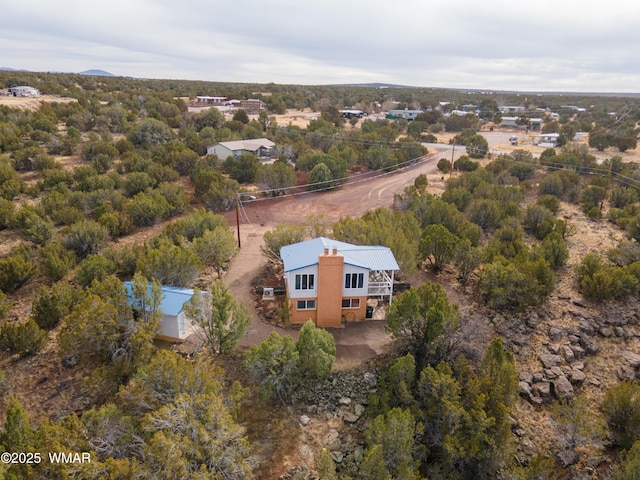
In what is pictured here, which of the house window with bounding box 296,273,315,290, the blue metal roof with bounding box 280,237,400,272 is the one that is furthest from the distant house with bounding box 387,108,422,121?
the house window with bounding box 296,273,315,290

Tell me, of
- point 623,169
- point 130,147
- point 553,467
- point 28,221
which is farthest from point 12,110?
point 623,169

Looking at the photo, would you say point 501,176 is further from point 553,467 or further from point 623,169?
point 553,467

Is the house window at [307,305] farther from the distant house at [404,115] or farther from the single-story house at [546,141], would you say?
the distant house at [404,115]

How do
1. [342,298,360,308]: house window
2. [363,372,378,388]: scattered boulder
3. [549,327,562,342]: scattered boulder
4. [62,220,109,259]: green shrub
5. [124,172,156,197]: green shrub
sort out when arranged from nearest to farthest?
[363,372,378,388]: scattered boulder, [549,327,562,342]: scattered boulder, [342,298,360,308]: house window, [62,220,109,259]: green shrub, [124,172,156,197]: green shrub

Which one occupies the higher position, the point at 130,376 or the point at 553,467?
the point at 130,376

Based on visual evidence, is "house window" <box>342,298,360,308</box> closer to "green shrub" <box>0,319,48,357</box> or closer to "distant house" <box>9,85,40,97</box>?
"green shrub" <box>0,319,48,357</box>

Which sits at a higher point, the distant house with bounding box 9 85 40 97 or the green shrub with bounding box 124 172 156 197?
the distant house with bounding box 9 85 40 97

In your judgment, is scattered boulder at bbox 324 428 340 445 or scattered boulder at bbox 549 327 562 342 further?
scattered boulder at bbox 549 327 562 342
